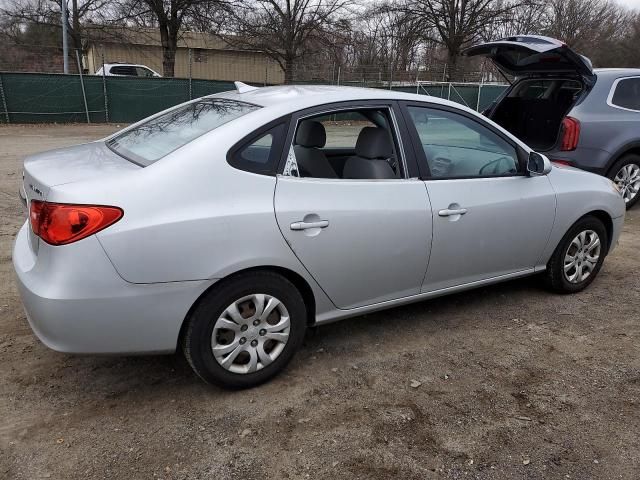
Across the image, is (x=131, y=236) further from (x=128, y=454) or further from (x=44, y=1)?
(x=44, y=1)

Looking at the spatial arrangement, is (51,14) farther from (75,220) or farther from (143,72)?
(75,220)

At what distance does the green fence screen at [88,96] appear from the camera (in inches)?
653

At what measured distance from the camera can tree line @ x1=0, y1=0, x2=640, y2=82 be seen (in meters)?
27.1

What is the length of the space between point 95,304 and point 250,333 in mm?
775

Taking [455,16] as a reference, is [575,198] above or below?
below

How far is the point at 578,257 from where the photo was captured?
14.0ft

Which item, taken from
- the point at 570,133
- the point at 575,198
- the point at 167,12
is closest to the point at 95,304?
the point at 575,198

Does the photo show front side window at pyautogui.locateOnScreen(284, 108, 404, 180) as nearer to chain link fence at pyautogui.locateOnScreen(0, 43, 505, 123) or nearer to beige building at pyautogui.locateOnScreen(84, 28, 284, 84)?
chain link fence at pyautogui.locateOnScreen(0, 43, 505, 123)

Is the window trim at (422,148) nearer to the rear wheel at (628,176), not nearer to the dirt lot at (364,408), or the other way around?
the dirt lot at (364,408)

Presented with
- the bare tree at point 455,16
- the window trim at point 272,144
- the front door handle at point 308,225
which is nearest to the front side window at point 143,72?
the bare tree at point 455,16

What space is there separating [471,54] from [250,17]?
25222mm

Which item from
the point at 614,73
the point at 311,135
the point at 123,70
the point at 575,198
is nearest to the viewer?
the point at 311,135

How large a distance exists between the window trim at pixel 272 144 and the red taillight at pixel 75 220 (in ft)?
2.07

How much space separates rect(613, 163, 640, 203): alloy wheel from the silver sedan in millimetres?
3251
